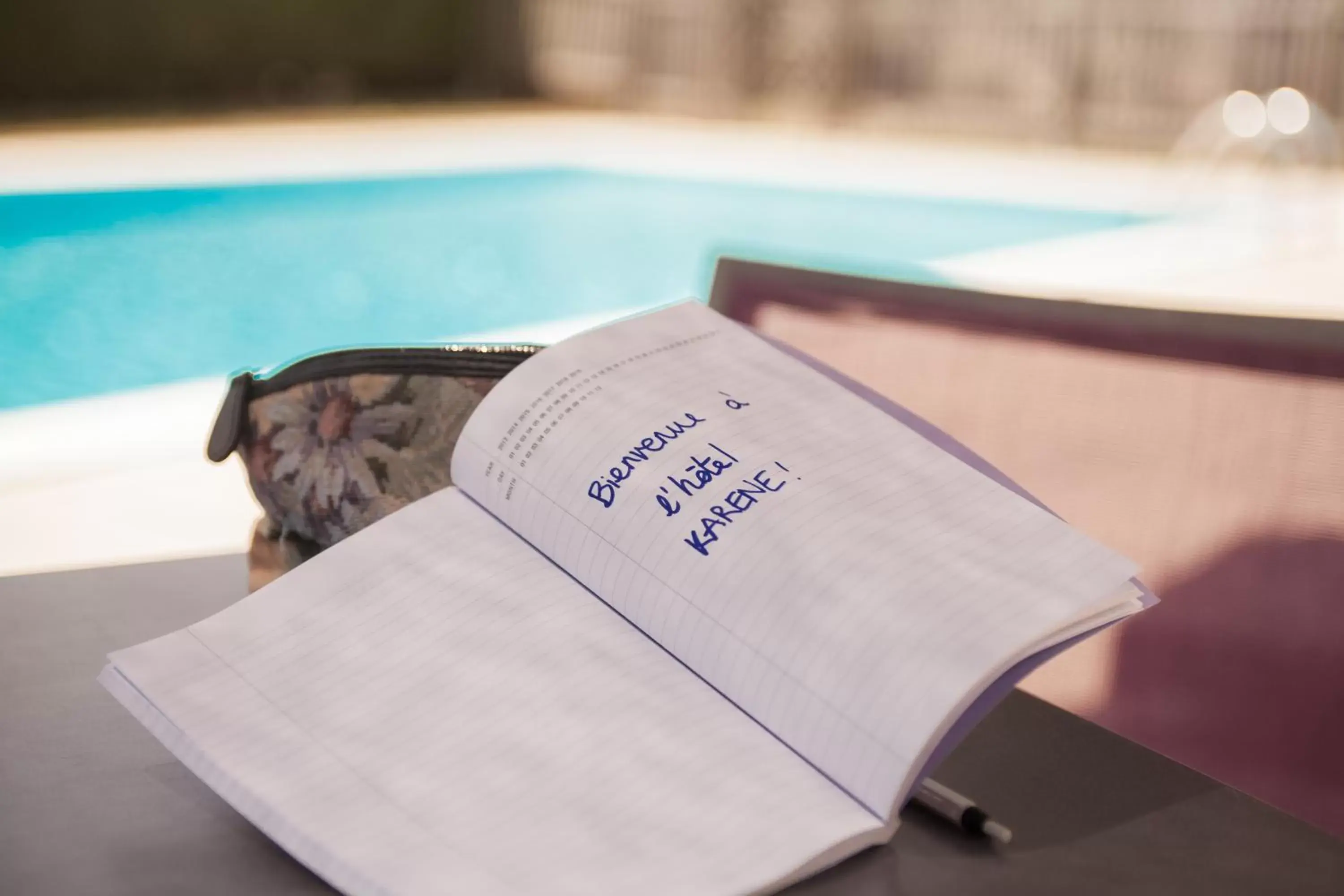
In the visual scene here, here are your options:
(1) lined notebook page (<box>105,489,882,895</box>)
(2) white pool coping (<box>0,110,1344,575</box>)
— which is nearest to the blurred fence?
(2) white pool coping (<box>0,110,1344,575</box>)

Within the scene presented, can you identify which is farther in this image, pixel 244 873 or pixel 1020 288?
pixel 1020 288

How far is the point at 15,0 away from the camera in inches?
312

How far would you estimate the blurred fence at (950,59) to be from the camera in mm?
7469

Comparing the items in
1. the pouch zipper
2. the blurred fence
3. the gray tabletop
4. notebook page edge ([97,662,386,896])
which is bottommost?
the gray tabletop

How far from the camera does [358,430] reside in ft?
→ 1.94

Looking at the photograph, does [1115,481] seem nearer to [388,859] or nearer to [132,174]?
[388,859]

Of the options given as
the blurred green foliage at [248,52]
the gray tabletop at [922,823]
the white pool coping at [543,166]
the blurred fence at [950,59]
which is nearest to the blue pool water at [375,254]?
the white pool coping at [543,166]

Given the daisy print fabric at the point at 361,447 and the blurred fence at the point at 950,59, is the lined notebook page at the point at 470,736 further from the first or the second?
the blurred fence at the point at 950,59

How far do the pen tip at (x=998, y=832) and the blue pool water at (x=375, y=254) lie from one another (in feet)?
11.1

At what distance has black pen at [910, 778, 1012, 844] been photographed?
439 millimetres

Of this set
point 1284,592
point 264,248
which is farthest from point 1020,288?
point 264,248

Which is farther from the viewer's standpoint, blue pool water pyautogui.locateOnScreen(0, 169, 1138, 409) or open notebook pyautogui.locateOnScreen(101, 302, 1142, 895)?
blue pool water pyautogui.locateOnScreen(0, 169, 1138, 409)

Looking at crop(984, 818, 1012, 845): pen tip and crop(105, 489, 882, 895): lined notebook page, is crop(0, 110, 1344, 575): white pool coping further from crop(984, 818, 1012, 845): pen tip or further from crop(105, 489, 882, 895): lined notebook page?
crop(984, 818, 1012, 845): pen tip

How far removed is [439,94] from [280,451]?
9949 millimetres
